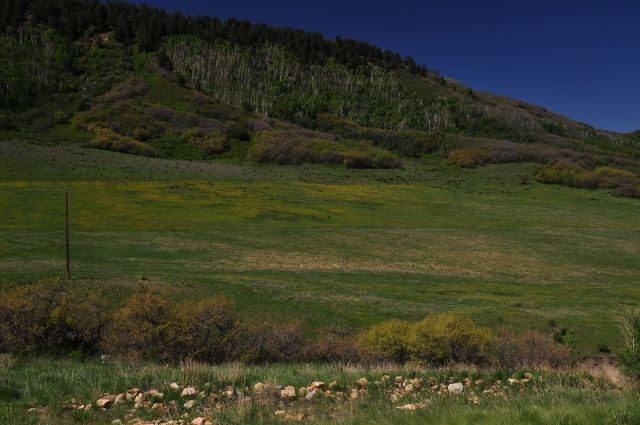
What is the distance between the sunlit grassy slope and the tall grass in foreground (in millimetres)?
13868

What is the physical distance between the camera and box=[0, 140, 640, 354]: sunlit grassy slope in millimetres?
28106

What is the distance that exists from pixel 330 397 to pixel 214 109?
14469cm

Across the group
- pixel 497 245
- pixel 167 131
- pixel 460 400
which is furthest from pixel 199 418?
pixel 167 131

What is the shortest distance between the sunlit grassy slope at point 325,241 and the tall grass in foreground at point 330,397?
13868mm

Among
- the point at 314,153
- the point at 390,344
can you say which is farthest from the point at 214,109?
the point at 390,344

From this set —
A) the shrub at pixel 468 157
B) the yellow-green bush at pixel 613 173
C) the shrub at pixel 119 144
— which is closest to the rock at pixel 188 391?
the shrub at pixel 119 144

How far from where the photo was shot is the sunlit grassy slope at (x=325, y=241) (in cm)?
2811

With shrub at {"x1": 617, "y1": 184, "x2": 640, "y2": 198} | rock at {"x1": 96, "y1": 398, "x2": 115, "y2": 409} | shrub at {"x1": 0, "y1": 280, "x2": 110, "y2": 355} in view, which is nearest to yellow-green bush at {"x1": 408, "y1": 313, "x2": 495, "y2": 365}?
rock at {"x1": 96, "y1": 398, "x2": 115, "y2": 409}

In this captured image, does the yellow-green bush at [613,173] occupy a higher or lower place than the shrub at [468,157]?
lower

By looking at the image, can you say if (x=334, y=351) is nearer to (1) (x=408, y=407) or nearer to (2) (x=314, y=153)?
(1) (x=408, y=407)

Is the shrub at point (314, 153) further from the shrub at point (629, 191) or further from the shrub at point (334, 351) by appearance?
the shrub at point (334, 351)

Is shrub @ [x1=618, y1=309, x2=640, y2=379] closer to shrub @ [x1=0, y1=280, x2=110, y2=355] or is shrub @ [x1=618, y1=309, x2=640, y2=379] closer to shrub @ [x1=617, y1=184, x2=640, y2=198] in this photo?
shrub @ [x1=0, y1=280, x2=110, y2=355]

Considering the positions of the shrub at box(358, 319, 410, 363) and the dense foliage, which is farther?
the shrub at box(358, 319, 410, 363)

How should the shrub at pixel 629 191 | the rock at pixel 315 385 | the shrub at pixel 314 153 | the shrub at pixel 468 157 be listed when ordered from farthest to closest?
the shrub at pixel 468 157 < the shrub at pixel 314 153 < the shrub at pixel 629 191 < the rock at pixel 315 385
